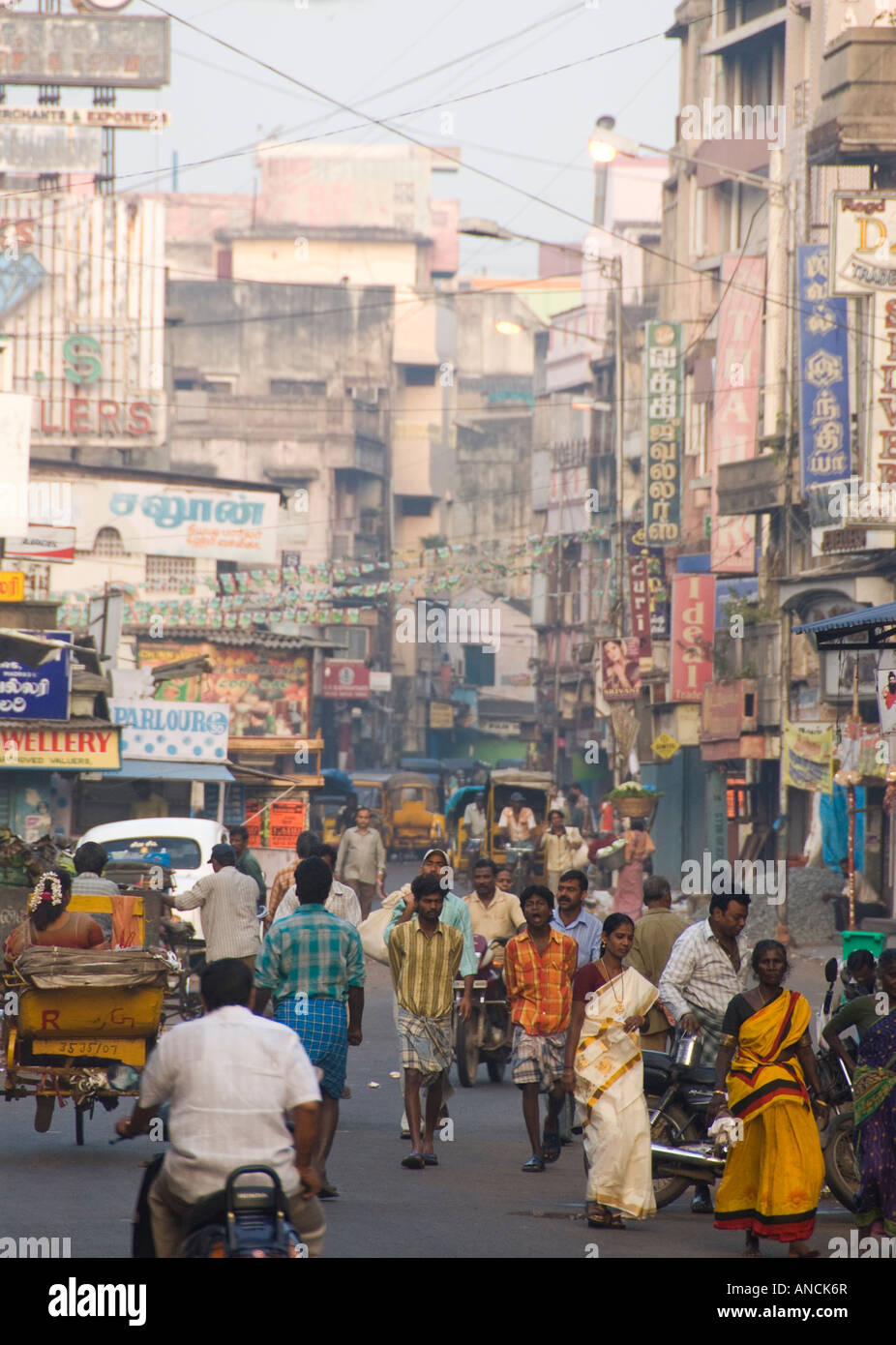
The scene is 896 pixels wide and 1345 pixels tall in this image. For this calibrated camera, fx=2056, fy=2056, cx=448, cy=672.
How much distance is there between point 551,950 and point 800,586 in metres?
21.7

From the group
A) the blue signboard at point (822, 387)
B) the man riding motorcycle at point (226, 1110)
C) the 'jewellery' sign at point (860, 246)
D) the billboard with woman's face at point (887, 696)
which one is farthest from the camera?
the blue signboard at point (822, 387)

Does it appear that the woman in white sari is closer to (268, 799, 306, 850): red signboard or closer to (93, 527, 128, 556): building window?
(268, 799, 306, 850): red signboard

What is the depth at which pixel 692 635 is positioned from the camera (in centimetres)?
3850

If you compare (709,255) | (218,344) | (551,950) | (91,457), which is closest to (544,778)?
(709,255)

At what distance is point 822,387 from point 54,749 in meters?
11.6

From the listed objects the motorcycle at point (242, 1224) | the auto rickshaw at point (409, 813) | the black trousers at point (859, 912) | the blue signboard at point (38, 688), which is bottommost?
the auto rickshaw at point (409, 813)

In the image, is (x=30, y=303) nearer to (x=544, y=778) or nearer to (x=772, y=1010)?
(x=544, y=778)

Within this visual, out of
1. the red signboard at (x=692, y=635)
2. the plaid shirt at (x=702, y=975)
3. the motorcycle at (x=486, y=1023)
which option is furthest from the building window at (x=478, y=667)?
the plaid shirt at (x=702, y=975)

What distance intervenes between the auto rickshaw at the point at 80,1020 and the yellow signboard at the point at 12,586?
1983 cm

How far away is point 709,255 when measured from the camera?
45812 millimetres

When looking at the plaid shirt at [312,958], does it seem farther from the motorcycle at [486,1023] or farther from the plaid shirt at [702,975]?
the motorcycle at [486,1023]

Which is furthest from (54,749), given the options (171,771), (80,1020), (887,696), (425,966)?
(80,1020)

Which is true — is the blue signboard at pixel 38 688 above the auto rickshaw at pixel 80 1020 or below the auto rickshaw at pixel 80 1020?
above

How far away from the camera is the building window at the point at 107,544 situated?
175 ft
